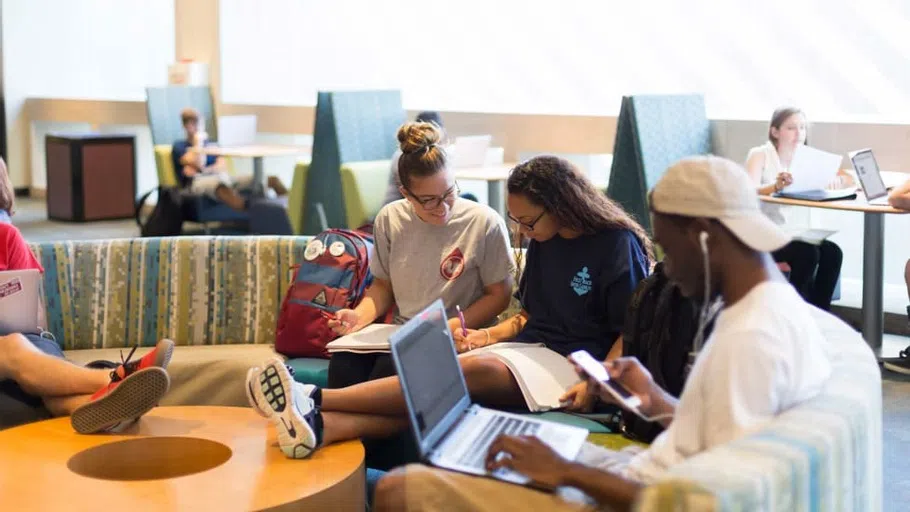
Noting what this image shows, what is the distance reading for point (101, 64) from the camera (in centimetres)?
1191

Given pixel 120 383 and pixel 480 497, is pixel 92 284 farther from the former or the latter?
pixel 480 497

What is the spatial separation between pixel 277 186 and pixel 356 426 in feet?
19.5

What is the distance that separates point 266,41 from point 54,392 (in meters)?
6.33

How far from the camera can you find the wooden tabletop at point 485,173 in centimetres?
639

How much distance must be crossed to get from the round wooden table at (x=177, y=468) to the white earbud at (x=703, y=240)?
3.39 ft

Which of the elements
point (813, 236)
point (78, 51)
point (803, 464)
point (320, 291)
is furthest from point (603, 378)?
point (78, 51)

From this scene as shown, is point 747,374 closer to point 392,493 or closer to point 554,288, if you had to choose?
point 392,493

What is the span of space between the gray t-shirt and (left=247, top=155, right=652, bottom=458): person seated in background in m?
0.21

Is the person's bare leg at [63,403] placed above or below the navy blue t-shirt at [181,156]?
below

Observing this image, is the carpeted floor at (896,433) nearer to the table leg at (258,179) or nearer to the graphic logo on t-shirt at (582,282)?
the graphic logo on t-shirt at (582,282)

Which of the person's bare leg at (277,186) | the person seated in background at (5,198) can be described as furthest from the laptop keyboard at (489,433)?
the person's bare leg at (277,186)

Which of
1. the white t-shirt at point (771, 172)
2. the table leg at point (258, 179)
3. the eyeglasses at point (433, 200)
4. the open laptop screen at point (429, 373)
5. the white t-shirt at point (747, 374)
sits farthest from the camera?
the table leg at point (258, 179)

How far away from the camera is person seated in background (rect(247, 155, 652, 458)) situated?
296cm

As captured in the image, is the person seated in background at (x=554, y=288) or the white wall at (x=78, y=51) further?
the white wall at (x=78, y=51)
